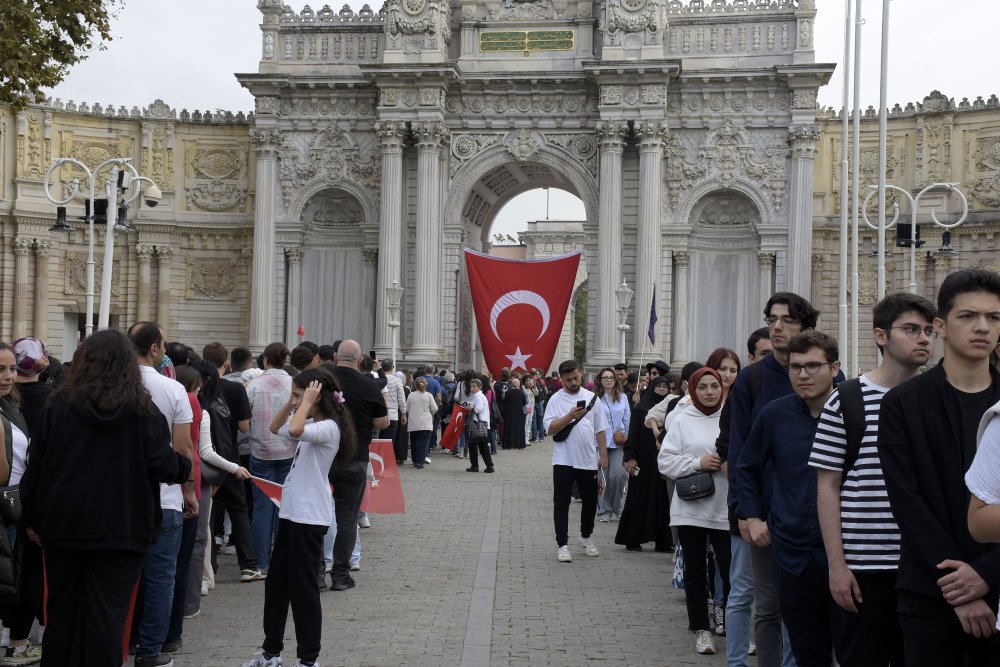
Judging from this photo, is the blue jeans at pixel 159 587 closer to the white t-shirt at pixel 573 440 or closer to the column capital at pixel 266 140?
the white t-shirt at pixel 573 440

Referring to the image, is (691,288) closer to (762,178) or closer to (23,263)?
(762,178)

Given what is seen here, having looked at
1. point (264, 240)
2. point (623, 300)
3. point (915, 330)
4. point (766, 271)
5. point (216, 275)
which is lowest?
point (915, 330)

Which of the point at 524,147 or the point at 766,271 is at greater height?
the point at 524,147

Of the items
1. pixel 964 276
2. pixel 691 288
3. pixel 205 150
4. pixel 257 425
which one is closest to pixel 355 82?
pixel 205 150

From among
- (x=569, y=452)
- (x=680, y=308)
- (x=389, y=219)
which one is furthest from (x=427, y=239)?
(x=569, y=452)

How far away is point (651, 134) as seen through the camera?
35594mm

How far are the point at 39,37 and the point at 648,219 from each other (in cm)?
2077

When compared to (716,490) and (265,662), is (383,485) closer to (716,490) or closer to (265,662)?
(716,490)

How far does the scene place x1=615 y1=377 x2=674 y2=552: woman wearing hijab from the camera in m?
13.9

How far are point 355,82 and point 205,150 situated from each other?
6.99 metres

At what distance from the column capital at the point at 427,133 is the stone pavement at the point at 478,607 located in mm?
21511

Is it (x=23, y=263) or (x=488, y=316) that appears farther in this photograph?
(x=23, y=263)

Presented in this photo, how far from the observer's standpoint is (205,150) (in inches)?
1628

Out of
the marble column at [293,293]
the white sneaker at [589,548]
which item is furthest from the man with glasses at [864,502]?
the marble column at [293,293]
